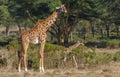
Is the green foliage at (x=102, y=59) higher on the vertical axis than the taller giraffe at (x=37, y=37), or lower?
lower

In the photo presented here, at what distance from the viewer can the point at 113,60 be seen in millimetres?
19047

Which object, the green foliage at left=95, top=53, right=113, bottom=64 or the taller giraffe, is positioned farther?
the green foliage at left=95, top=53, right=113, bottom=64

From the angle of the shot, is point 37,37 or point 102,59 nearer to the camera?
point 37,37

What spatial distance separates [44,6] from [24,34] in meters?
21.5

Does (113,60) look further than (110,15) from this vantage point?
No

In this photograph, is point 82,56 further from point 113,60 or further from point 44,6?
point 44,6

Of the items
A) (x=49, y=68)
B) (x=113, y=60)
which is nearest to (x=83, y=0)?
(x=113, y=60)

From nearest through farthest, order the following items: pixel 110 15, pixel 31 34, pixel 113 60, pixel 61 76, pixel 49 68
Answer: pixel 61 76 < pixel 31 34 < pixel 49 68 < pixel 113 60 < pixel 110 15

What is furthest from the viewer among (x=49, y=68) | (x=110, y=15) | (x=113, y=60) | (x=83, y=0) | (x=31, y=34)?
(x=110, y=15)

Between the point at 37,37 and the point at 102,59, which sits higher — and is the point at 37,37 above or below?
above

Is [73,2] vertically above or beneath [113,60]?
above

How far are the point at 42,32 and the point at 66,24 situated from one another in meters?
20.5

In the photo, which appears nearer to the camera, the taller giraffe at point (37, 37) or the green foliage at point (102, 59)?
the taller giraffe at point (37, 37)

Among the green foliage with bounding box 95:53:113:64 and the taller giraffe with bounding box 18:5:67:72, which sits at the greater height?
the taller giraffe with bounding box 18:5:67:72
